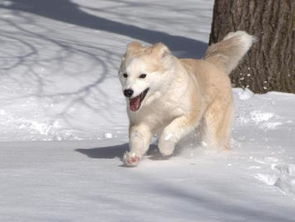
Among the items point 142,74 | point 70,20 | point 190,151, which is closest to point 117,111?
point 190,151

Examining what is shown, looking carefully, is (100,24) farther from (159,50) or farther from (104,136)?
(159,50)

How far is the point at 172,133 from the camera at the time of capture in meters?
6.54

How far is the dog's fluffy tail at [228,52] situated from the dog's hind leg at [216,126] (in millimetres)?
433

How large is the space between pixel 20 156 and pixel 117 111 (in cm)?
293

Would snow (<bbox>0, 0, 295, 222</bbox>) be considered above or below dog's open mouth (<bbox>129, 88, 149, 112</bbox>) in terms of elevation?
below

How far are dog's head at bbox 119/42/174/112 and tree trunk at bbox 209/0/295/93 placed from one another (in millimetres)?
3718

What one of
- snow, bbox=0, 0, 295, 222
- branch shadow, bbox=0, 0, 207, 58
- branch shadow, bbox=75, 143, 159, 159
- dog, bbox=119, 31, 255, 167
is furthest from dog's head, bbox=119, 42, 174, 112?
branch shadow, bbox=0, 0, 207, 58

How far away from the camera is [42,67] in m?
10.8

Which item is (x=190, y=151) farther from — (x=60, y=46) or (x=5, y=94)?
(x=60, y=46)

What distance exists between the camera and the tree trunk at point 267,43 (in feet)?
33.0

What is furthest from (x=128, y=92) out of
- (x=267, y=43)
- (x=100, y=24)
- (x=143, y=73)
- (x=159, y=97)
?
(x=100, y=24)

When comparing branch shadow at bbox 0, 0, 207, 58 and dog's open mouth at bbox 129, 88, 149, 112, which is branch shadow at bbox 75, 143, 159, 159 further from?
branch shadow at bbox 0, 0, 207, 58

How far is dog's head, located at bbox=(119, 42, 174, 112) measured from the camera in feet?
20.5

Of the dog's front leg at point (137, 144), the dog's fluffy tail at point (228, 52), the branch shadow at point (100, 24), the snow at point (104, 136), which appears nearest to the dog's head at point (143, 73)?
the dog's front leg at point (137, 144)
